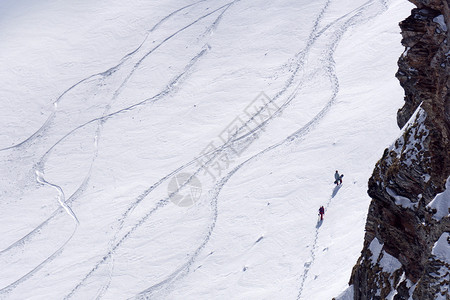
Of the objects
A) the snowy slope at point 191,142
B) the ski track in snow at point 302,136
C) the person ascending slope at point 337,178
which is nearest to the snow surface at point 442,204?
the snowy slope at point 191,142

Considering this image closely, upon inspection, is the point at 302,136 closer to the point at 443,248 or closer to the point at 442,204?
the point at 442,204

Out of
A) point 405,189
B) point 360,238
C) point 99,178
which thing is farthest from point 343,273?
point 99,178

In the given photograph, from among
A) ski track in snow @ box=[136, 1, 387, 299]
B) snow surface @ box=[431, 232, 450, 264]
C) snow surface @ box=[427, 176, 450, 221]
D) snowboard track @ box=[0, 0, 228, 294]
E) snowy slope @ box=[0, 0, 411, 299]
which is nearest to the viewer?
snow surface @ box=[431, 232, 450, 264]

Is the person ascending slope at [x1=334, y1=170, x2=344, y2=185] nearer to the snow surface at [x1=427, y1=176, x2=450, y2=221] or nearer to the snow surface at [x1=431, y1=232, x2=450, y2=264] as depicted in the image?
the snow surface at [x1=427, y1=176, x2=450, y2=221]

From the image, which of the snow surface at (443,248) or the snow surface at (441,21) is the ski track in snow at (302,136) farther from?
the snow surface at (441,21)

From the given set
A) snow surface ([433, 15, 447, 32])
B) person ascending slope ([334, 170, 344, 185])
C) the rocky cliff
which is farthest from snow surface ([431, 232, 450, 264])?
person ascending slope ([334, 170, 344, 185])

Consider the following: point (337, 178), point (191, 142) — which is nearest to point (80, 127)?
point (191, 142)
